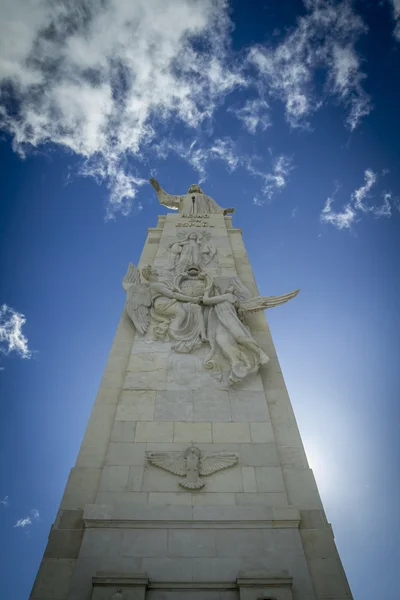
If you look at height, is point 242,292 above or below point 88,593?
above

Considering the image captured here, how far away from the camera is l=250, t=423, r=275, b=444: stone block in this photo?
7.82 metres

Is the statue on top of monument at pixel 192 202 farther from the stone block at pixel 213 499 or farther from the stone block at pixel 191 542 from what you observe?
the stone block at pixel 191 542

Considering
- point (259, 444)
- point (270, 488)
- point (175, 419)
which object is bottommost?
point (270, 488)

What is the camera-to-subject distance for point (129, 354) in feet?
32.1

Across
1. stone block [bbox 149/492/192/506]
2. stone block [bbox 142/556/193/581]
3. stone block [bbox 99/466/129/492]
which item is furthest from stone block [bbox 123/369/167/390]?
stone block [bbox 142/556/193/581]

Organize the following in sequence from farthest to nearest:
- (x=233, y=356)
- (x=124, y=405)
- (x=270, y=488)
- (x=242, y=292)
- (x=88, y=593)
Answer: (x=242, y=292), (x=233, y=356), (x=124, y=405), (x=270, y=488), (x=88, y=593)

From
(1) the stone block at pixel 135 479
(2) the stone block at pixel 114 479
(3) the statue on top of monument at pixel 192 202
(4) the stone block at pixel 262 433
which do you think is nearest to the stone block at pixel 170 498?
(1) the stone block at pixel 135 479

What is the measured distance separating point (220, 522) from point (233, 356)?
3718 mm

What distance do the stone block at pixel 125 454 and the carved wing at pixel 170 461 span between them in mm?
206

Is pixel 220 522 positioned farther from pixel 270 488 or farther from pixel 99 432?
pixel 99 432

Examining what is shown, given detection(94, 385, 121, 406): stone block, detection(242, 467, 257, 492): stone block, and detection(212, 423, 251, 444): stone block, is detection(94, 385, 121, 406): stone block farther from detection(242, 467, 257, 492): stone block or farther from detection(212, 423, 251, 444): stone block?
detection(242, 467, 257, 492): stone block

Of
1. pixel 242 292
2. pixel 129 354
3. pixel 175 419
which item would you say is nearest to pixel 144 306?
pixel 129 354

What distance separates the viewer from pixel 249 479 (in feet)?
23.2

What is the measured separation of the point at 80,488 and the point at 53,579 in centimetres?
140
